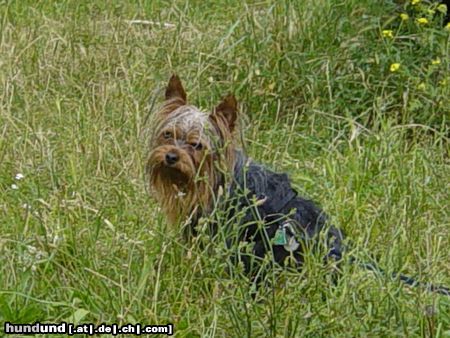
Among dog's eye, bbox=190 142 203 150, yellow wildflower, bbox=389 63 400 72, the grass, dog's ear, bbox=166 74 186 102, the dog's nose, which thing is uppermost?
dog's ear, bbox=166 74 186 102

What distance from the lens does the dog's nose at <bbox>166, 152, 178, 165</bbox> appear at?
15.0ft

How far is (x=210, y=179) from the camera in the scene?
4.61 meters

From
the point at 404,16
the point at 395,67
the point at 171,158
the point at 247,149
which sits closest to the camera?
the point at 171,158

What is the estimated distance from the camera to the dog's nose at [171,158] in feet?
15.0

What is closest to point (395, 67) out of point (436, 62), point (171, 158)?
point (436, 62)

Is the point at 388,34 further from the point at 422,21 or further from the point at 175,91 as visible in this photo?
the point at 175,91

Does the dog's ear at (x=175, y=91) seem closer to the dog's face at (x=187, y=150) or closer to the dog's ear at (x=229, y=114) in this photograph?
the dog's face at (x=187, y=150)

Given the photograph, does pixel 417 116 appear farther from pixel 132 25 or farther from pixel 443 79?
pixel 132 25

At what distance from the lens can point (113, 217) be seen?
16.3ft

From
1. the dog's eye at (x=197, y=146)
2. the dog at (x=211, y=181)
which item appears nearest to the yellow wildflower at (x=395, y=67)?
the dog at (x=211, y=181)

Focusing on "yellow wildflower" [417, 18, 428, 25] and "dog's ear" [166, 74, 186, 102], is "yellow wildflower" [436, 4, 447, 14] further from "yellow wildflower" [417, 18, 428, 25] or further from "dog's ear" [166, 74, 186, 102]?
"dog's ear" [166, 74, 186, 102]

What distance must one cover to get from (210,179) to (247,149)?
116 centimetres

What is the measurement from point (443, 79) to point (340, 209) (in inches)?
61.6

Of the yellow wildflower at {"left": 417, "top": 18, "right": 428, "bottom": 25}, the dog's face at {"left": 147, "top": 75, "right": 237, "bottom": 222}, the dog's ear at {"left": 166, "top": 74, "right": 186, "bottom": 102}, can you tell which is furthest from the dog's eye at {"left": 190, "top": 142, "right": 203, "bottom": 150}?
the yellow wildflower at {"left": 417, "top": 18, "right": 428, "bottom": 25}
